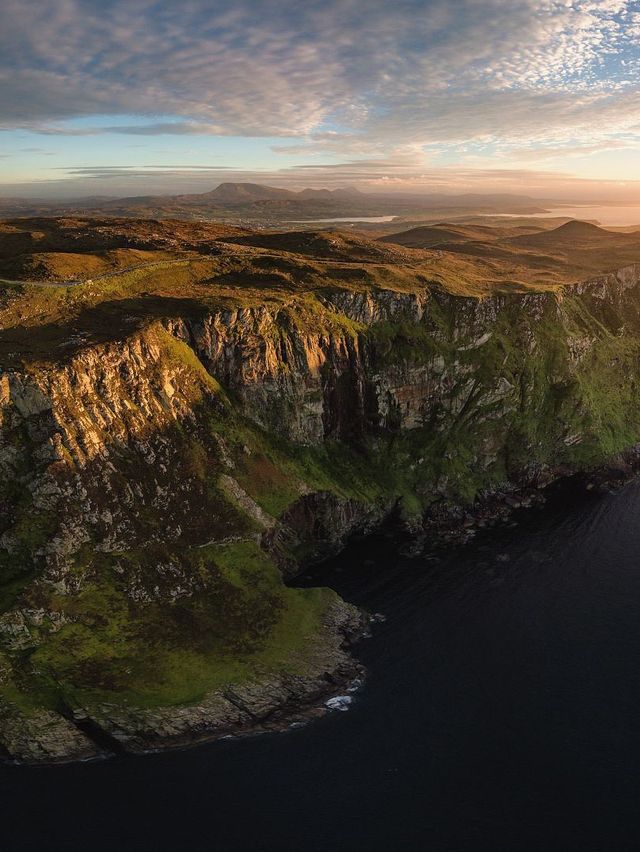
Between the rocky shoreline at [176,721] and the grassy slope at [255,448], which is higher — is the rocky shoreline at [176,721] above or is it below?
below

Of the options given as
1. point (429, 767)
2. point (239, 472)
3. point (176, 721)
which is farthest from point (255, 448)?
point (429, 767)

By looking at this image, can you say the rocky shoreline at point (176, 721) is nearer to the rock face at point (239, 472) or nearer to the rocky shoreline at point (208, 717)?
the rocky shoreline at point (208, 717)

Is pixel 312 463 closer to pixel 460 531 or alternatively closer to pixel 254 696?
pixel 460 531

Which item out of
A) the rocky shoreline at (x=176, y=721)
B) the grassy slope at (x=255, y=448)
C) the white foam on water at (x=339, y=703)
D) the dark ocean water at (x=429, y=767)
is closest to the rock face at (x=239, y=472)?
the rocky shoreline at (x=176, y=721)

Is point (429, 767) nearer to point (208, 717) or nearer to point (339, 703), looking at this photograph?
point (339, 703)

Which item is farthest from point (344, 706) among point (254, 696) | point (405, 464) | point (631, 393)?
point (631, 393)
